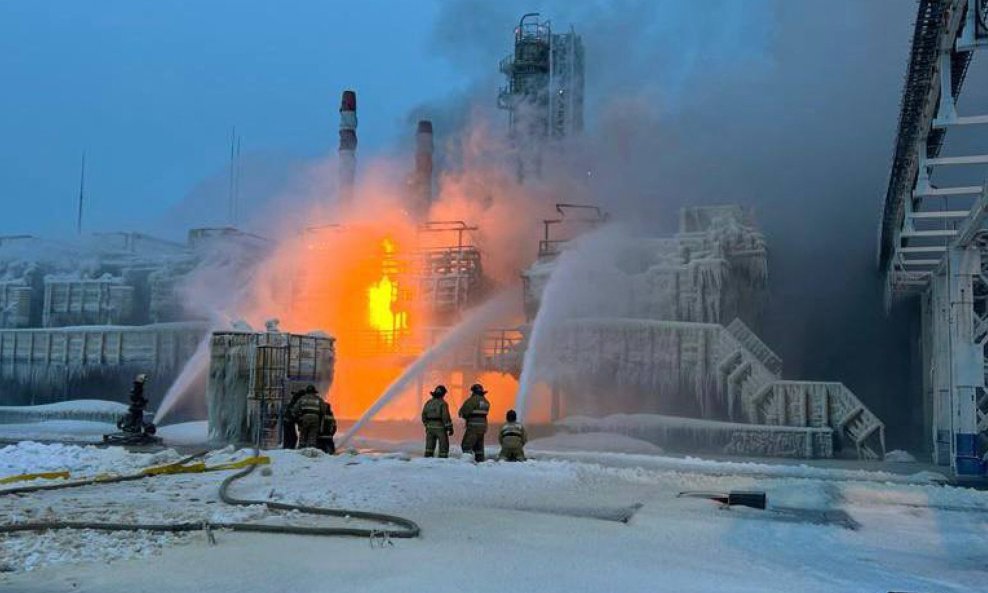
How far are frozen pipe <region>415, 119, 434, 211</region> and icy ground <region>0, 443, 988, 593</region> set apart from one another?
3826 cm

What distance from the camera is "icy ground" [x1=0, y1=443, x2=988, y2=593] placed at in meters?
6.95

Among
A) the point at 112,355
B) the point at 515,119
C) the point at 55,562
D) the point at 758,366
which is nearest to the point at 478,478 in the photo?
the point at 55,562

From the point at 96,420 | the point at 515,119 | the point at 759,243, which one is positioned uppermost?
the point at 515,119

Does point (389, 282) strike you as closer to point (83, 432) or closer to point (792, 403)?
point (83, 432)

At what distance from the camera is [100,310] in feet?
149

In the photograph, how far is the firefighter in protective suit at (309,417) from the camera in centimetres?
1742

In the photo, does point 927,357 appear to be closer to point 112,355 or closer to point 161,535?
point 161,535

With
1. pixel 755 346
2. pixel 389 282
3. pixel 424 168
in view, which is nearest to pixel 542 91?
pixel 424 168

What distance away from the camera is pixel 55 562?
7219 mm

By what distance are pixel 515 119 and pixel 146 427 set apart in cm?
3834

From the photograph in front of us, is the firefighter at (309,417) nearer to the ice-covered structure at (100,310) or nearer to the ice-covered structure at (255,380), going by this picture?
the ice-covered structure at (255,380)

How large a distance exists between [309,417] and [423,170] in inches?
1442

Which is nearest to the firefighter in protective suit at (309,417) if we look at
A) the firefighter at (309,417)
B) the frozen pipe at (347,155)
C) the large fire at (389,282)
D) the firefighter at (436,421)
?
the firefighter at (309,417)

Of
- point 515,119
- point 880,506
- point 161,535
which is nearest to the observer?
point 161,535
